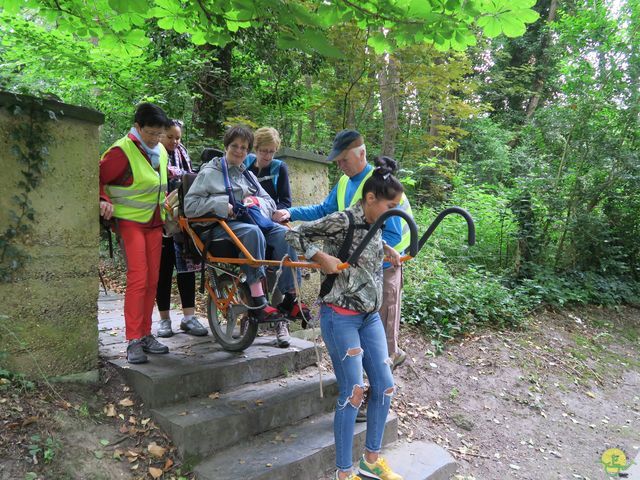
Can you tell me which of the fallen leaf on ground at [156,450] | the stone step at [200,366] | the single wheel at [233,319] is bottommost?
the fallen leaf on ground at [156,450]

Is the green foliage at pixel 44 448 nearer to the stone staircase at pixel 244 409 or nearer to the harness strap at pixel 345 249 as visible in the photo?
the stone staircase at pixel 244 409

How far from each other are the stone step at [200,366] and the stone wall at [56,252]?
16.3 inches

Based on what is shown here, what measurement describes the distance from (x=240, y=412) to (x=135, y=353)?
0.91m

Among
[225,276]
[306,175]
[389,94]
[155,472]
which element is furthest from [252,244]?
[389,94]

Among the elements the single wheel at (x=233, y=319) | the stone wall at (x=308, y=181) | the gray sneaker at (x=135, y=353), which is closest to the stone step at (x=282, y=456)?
the single wheel at (x=233, y=319)

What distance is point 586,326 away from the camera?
298 inches

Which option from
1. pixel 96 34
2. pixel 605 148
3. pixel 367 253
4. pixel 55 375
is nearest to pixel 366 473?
pixel 367 253

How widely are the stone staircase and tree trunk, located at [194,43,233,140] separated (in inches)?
190

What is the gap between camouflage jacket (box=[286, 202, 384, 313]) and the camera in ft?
8.71

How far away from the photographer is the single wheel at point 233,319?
136 inches

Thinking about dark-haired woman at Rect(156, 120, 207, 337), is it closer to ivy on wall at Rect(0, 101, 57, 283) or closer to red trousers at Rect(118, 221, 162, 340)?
red trousers at Rect(118, 221, 162, 340)

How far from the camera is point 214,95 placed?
751 cm

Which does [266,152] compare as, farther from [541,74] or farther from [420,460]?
[541,74]

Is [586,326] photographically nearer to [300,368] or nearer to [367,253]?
[300,368]
